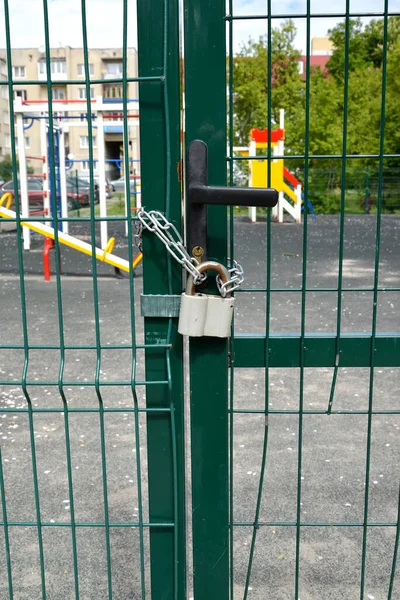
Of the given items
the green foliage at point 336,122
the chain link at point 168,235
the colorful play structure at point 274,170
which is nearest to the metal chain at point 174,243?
→ the chain link at point 168,235

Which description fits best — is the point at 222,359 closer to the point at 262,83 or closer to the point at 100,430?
the point at 100,430

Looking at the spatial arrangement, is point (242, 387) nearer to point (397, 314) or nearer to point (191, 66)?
point (397, 314)

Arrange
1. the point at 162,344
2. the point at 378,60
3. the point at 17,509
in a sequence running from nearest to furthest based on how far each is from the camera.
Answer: the point at 162,344
the point at 17,509
the point at 378,60

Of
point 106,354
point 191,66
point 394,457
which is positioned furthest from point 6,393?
point 191,66

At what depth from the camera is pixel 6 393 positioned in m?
4.70

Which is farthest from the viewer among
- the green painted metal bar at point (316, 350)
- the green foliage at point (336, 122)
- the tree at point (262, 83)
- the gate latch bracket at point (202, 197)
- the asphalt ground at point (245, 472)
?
the tree at point (262, 83)

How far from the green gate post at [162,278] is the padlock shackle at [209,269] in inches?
3.0

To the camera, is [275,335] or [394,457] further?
[394,457]

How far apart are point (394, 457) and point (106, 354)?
2781mm

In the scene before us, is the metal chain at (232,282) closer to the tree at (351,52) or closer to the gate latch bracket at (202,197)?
the gate latch bracket at (202,197)

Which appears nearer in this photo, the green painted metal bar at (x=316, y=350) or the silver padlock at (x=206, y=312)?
the silver padlock at (x=206, y=312)

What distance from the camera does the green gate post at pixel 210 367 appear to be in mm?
1632

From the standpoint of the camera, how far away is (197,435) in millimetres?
1844

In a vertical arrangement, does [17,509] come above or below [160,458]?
below
